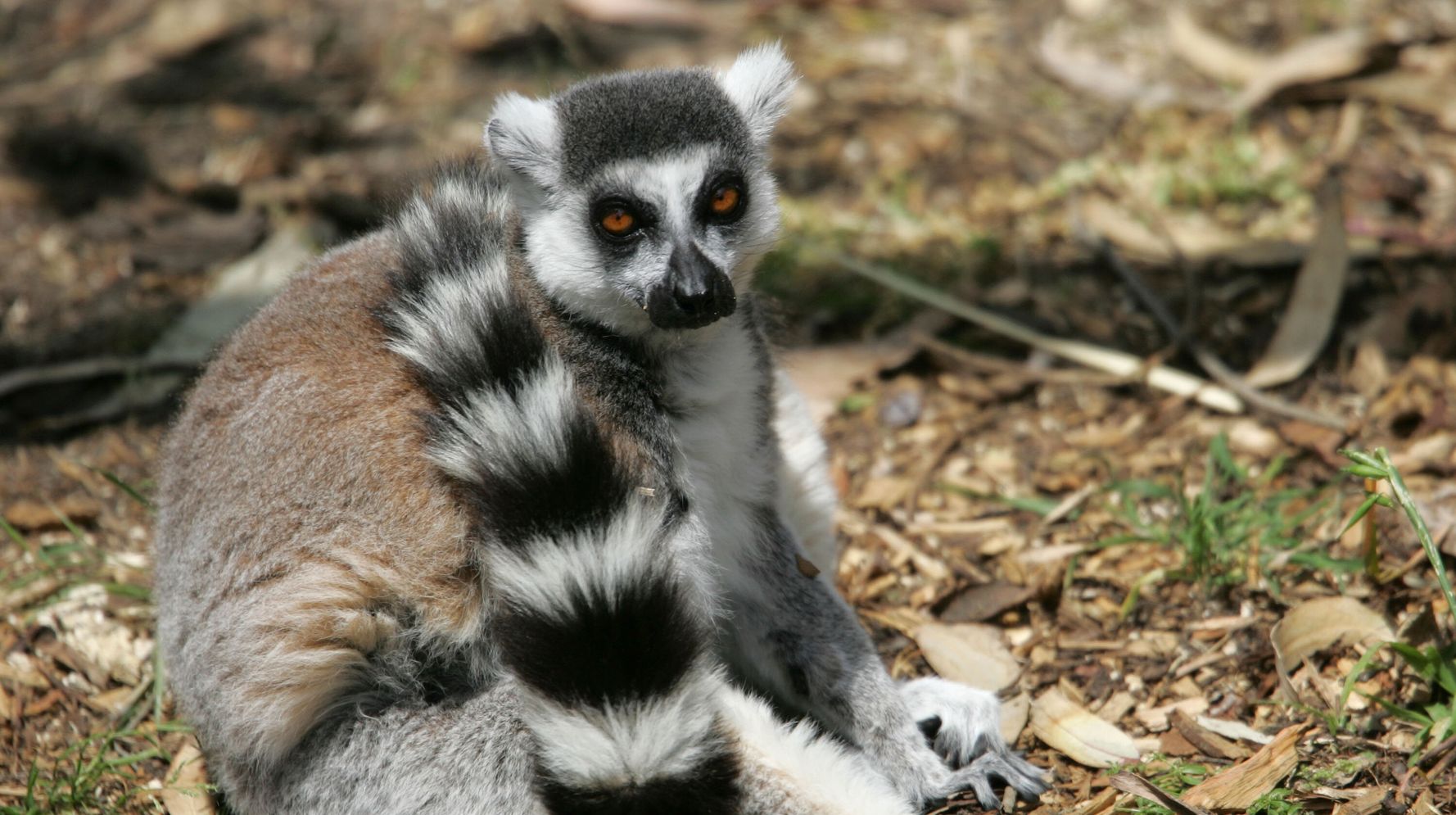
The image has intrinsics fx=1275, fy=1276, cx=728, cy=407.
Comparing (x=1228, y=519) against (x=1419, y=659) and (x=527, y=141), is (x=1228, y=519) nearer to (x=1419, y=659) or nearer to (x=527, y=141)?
(x=1419, y=659)

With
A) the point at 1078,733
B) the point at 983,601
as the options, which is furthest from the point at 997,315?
the point at 1078,733

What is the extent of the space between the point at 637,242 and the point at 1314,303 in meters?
2.71

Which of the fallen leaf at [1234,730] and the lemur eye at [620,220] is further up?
the lemur eye at [620,220]

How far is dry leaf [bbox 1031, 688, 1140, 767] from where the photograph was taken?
10.0 feet

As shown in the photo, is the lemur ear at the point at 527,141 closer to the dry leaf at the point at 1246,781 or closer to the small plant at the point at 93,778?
the small plant at the point at 93,778

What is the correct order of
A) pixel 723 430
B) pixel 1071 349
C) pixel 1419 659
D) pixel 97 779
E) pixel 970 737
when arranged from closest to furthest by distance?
pixel 1419 659 < pixel 723 430 < pixel 970 737 < pixel 97 779 < pixel 1071 349

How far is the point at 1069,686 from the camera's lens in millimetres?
3340

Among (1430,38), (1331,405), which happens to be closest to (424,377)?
(1331,405)

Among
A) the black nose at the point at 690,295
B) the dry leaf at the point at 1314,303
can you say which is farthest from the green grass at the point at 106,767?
the dry leaf at the point at 1314,303

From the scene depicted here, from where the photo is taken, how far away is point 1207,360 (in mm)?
4363

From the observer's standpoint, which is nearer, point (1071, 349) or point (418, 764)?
point (418, 764)

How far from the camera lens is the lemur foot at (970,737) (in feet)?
9.93

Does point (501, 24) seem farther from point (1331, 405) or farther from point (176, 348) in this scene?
point (1331, 405)

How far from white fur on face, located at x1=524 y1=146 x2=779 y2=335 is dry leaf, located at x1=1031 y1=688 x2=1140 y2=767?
54.0 inches
